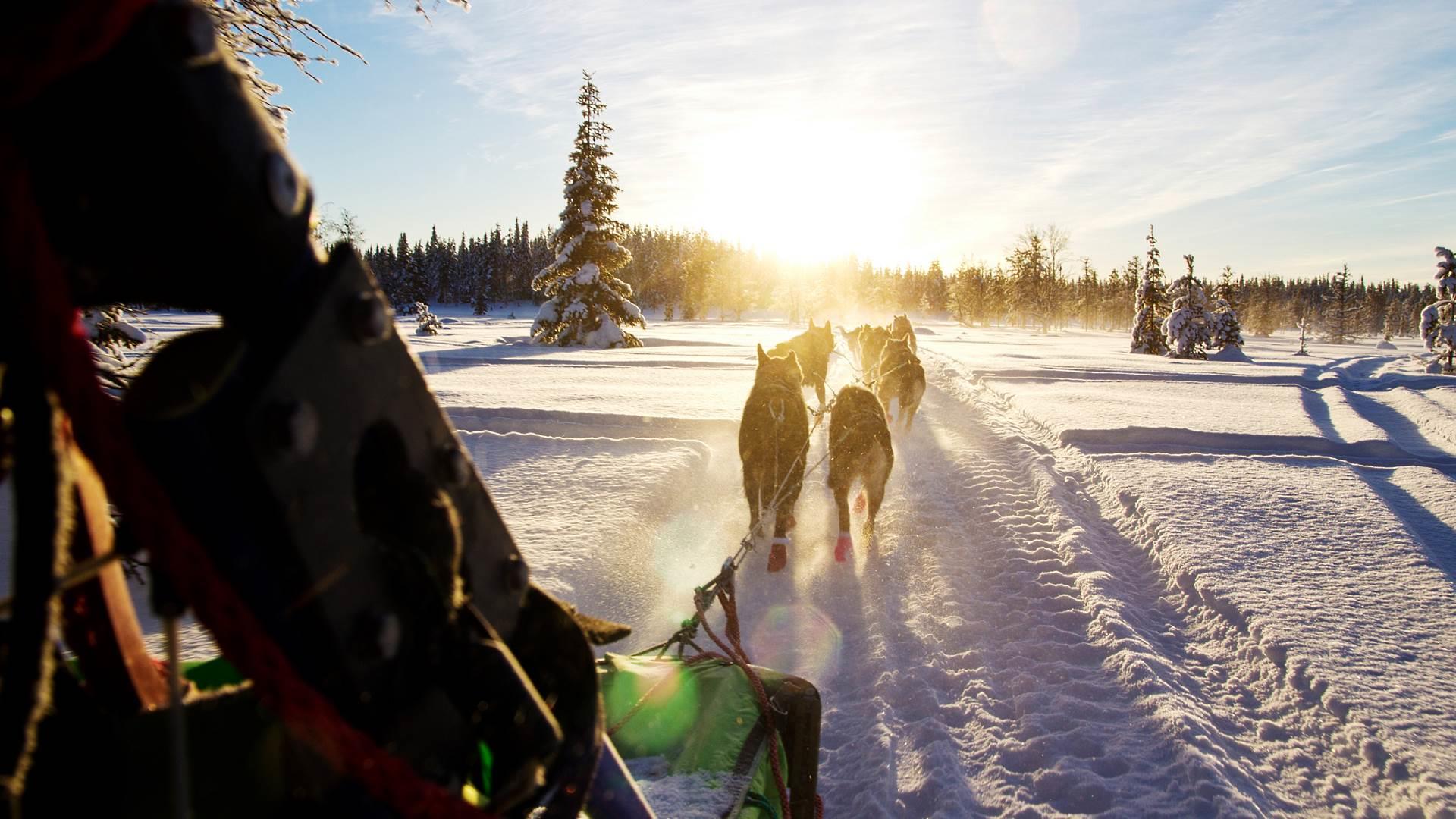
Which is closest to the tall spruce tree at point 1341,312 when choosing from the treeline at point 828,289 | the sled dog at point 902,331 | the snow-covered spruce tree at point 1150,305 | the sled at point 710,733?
the treeline at point 828,289

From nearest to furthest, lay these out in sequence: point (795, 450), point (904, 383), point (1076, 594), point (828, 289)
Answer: point (1076, 594), point (795, 450), point (904, 383), point (828, 289)

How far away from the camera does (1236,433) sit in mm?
8656

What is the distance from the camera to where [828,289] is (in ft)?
351

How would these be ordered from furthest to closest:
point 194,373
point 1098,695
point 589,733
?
point 1098,695 → point 589,733 → point 194,373

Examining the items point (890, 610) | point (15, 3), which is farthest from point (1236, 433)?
point (15, 3)

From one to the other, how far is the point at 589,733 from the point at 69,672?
2.05 feet

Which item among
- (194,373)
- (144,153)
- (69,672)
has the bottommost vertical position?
(69,672)

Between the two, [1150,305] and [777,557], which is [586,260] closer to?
[777,557]

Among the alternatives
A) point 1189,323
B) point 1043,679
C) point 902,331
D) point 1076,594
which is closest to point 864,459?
point 1076,594

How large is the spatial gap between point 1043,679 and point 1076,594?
1129 mm

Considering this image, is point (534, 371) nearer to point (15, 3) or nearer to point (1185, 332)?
point (15, 3)

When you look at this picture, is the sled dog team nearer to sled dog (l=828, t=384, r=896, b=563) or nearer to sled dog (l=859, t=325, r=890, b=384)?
sled dog (l=828, t=384, r=896, b=563)

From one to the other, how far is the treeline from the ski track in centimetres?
7178

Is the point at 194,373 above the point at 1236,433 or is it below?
above
